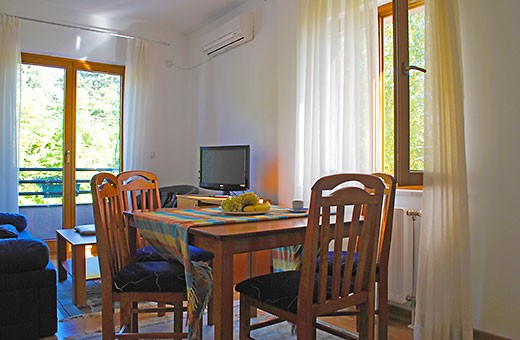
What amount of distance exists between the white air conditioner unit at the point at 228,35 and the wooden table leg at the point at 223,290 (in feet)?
10.4

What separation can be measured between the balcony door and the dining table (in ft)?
11.9

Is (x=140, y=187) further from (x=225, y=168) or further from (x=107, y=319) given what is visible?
(x=225, y=168)

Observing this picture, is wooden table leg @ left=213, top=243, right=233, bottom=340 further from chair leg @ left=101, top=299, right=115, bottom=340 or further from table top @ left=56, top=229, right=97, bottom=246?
table top @ left=56, top=229, right=97, bottom=246

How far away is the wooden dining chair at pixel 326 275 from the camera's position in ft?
5.47

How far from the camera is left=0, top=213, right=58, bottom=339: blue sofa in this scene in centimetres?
231

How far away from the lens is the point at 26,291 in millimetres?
2363

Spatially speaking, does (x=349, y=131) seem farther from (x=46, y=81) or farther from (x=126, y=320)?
(x=46, y=81)

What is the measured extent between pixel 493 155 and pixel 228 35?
305 centimetres

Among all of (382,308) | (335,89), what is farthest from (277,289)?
(335,89)

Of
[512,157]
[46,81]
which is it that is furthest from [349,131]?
[46,81]

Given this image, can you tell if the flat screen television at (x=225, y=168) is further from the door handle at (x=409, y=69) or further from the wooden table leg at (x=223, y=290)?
the wooden table leg at (x=223, y=290)

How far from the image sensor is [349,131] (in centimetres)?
302

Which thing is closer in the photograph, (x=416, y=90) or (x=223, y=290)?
(x=223, y=290)

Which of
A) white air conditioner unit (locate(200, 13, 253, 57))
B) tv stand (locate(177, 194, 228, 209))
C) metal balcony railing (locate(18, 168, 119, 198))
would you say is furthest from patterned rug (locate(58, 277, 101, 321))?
white air conditioner unit (locate(200, 13, 253, 57))
